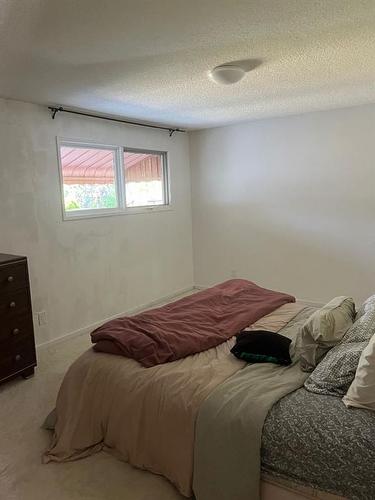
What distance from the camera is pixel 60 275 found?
3678mm

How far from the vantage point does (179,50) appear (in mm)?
2184

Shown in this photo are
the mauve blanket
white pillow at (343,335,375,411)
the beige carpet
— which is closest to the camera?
white pillow at (343,335,375,411)

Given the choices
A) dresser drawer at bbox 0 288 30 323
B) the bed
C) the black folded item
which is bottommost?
the bed

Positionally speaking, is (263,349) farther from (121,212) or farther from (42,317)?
(121,212)

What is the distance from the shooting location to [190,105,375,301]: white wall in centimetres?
415

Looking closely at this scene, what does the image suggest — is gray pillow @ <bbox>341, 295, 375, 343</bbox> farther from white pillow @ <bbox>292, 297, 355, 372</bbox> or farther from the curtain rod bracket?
the curtain rod bracket

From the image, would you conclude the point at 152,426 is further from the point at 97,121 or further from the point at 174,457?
the point at 97,121

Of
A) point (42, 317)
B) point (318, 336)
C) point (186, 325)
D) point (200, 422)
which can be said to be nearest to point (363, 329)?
point (318, 336)

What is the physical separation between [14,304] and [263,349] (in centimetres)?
189

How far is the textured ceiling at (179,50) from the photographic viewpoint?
1.71 meters

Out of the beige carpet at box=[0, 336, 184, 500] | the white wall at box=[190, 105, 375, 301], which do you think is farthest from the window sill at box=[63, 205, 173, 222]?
the beige carpet at box=[0, 336, 184, 500]

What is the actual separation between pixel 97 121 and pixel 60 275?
1.65 meters

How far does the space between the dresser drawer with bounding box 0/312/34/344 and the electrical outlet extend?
22.0 inches

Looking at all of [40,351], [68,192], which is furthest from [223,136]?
[40,351]
